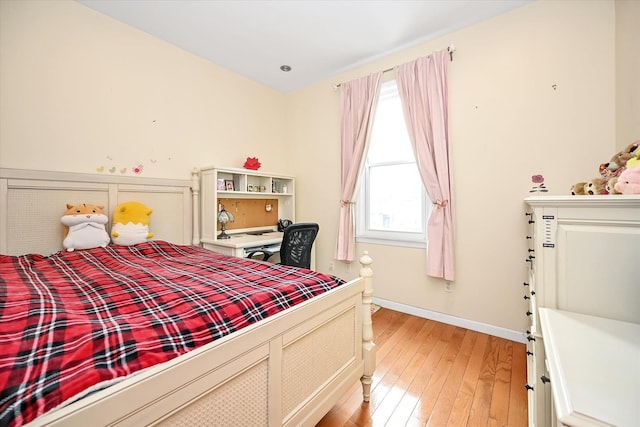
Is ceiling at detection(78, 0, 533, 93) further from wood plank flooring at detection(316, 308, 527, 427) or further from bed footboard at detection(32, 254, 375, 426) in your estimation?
wood plank flooring at detection(316, 308, 527, 427)

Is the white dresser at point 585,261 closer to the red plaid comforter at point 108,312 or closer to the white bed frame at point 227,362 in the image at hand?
the white bed frame at point 227,362

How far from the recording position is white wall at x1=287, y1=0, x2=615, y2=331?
1.95m

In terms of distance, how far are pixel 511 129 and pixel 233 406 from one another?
8.79ft

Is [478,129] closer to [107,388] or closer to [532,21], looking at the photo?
[532,21]

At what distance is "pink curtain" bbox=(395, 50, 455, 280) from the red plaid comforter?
1.46 m

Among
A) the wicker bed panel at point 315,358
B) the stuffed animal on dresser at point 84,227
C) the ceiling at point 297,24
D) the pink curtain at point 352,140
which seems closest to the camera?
the wicker bed panel at point 315,358

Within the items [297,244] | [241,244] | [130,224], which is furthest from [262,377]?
[130,224]

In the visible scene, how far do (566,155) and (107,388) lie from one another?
2.88m

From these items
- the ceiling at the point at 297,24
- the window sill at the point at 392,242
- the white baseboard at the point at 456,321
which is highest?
Result: the ceiling at the point at 297,24

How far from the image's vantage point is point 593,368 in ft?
2.33

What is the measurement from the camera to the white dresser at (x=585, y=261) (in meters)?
0.95

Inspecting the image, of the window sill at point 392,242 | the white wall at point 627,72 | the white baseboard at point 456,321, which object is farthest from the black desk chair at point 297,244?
the white wall at point 627,72

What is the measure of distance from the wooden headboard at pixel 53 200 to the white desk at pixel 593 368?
292cm

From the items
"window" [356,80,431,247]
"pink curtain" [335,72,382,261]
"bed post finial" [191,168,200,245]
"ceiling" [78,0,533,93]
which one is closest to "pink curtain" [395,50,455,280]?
"window" [356,80,431,247]
